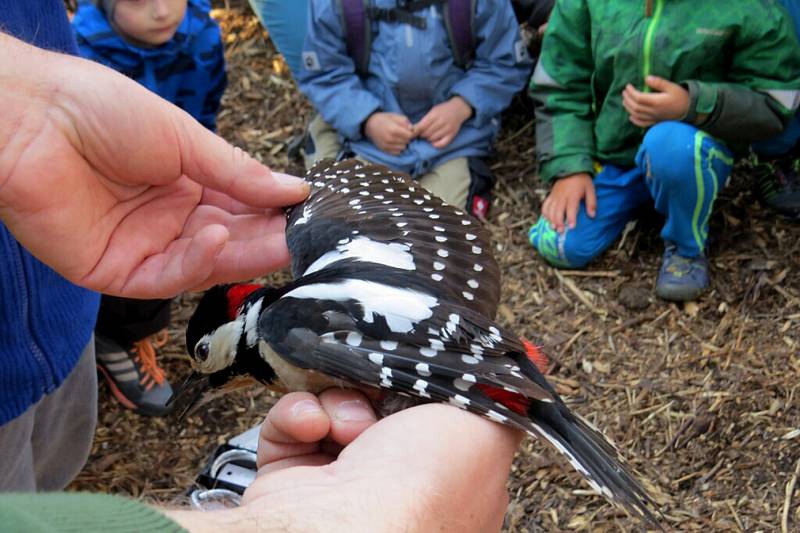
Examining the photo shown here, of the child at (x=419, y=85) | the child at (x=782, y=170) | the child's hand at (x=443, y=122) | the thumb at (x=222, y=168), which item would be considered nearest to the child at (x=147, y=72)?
the child at (x=419, y=85)

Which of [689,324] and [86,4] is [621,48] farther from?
[86,4]

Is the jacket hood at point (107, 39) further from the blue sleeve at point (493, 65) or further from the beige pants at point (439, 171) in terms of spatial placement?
the blue sleeve at point (493, 65)

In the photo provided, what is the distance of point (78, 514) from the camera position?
2.64ft

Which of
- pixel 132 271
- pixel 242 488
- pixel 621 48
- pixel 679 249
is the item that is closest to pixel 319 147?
pixel 621 48

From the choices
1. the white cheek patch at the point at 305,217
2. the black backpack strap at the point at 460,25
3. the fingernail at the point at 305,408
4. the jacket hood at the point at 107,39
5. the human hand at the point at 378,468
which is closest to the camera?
the human hand at the point at 378,468

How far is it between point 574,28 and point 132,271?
2.54 m

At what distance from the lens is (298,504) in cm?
130

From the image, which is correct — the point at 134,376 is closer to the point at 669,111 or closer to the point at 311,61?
the point at 311,61

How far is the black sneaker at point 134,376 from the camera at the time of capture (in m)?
3.80

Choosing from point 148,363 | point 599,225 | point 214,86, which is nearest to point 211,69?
point 214,86

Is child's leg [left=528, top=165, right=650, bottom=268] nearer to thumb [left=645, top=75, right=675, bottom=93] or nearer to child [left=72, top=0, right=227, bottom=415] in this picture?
thumb [left=645, top=75, right=675, bottom=93]

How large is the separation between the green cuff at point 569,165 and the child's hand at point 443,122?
0.55 m

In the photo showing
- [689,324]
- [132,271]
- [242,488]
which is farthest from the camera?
[689,324]

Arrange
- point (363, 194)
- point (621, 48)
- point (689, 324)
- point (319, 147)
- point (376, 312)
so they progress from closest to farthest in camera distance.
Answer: point (376, 312) → point (363, 194) → point (689, 324) → point (621, 48) → point (319, 147)
